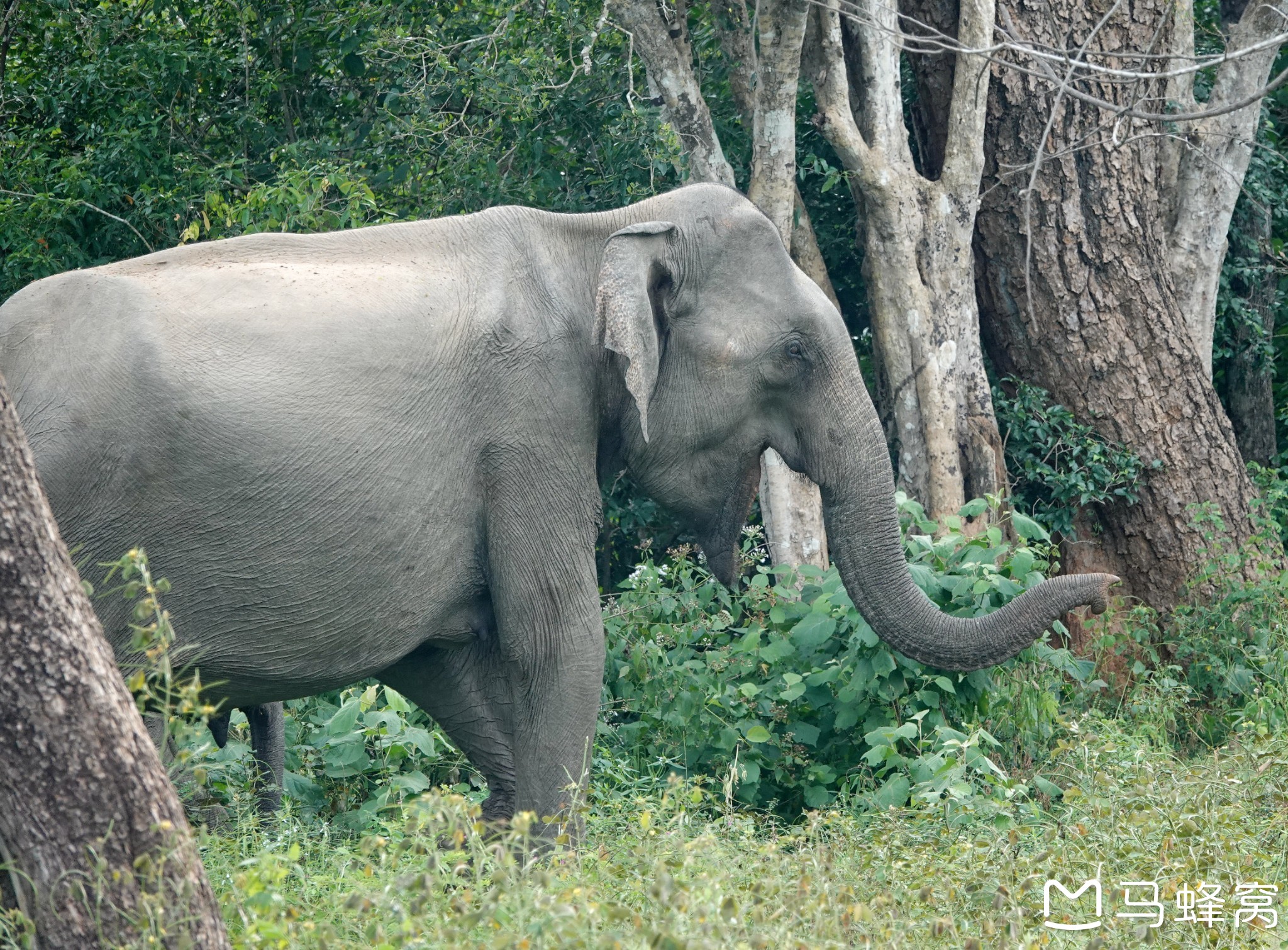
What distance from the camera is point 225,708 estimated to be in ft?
15.1

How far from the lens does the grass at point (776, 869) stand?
114 inches

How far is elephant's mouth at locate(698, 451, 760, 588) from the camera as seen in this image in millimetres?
4836

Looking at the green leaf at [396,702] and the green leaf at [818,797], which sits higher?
the green leaf at [396,702]

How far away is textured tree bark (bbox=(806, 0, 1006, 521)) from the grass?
2369 millimetres

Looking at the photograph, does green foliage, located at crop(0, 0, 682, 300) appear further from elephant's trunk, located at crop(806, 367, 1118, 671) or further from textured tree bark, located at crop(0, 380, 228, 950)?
textured tree bark, located at crop(0, 380, 228, 950)

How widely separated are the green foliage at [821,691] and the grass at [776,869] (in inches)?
11.4

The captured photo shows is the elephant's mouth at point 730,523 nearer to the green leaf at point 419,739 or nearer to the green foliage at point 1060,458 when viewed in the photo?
the green leaf at point 419,739

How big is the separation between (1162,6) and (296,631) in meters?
6.10

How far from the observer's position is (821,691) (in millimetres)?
5785

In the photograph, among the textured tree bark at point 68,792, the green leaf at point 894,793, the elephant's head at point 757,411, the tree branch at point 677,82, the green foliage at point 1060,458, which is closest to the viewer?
the textured tree bark at point 68,792

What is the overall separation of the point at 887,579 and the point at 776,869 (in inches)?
62.8

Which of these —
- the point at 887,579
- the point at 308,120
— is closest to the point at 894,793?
the point at 887,579

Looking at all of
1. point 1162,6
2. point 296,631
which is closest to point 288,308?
point 296,631

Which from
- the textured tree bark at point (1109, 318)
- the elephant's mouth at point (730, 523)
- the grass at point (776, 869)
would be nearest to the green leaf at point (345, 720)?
the grass at point (776, 869)
